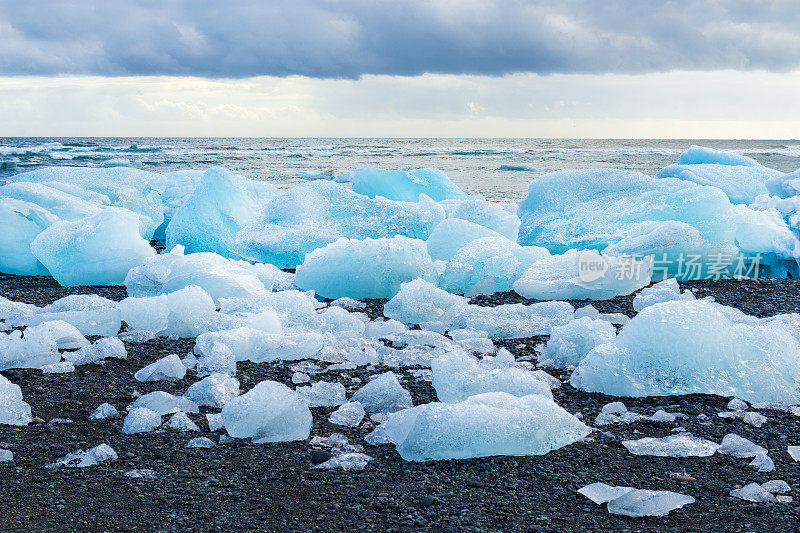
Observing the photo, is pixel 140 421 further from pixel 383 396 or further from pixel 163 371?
pixel 383 396

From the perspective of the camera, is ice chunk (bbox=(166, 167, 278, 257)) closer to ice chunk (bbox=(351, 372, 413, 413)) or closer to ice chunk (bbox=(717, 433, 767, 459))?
ice chunk (bbox=(351, 372, 413, 413))

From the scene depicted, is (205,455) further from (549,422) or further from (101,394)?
(549,422)

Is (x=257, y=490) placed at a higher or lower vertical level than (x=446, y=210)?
lower

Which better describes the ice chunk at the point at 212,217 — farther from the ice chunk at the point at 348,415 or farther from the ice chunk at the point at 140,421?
the ice chunk at the point at 348,415

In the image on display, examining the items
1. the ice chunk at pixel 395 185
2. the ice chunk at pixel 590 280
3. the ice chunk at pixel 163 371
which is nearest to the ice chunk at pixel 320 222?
the ice chunk at pixel 590 280

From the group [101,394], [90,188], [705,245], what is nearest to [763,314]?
[705,245]

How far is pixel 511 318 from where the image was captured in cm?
365

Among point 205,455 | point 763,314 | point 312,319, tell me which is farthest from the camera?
point 763,314

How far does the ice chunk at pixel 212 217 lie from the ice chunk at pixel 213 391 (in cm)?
312

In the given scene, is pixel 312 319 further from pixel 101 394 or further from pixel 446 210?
pixel 446 210

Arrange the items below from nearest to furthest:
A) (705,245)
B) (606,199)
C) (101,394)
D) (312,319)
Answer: (101,394) < (312,319) < (705,245) < (606,199)

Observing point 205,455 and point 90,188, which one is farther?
point 90,188

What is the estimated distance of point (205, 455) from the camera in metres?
2.12

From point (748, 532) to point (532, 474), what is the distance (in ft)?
1.99
